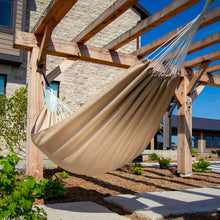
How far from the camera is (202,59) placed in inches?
170

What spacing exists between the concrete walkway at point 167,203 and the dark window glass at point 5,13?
5245 millimetres

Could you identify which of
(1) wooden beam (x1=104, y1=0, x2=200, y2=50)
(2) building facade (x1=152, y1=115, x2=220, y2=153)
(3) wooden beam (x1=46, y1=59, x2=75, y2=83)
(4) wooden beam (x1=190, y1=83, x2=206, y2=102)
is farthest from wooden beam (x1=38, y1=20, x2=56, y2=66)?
(2) building facade (x1=152, y1=115, x2=220, y2=153)

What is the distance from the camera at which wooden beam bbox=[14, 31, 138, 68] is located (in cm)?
343

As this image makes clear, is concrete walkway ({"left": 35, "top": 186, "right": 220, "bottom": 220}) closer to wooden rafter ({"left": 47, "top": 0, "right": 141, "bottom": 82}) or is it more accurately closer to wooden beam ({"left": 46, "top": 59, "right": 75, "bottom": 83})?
wooden beam ({"left": 46, "top": 59, "right": 75, "bottom": 83})

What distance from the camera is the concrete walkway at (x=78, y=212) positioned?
82.4 inches

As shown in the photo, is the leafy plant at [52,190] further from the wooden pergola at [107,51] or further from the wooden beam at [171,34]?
the wooden beam at [171,34]

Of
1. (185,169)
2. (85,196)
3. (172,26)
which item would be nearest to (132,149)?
(85,196)

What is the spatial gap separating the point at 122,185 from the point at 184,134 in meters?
1.64

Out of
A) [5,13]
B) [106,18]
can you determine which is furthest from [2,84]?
[106,18]

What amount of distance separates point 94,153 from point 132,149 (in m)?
0.34

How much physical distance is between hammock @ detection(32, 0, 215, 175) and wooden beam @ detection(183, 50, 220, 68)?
2.70 meters

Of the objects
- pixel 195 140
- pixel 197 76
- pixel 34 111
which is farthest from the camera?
pixel 195 140

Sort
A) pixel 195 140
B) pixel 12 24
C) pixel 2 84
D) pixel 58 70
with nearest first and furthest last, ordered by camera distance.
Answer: pixel 58 70
pixel 12 24
pixel 2 84
pixel 195 140

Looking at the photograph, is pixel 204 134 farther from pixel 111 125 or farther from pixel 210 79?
pixel 111 125
